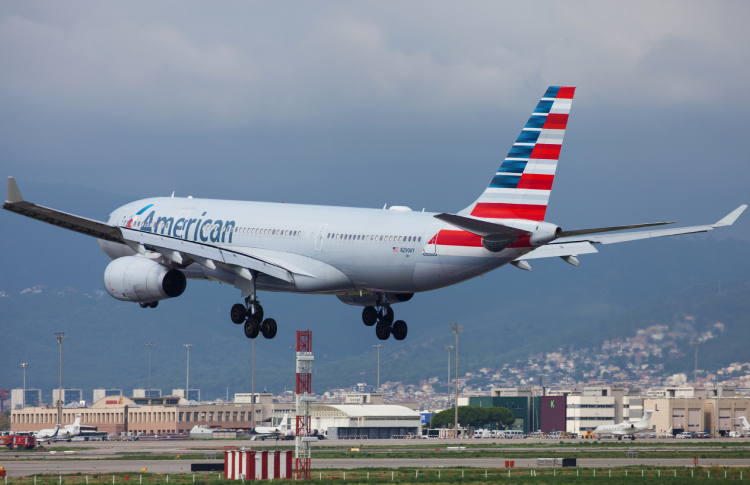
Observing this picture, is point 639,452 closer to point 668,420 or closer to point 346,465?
point 346,465

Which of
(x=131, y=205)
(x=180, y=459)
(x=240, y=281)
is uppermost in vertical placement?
(x=131, y=205)

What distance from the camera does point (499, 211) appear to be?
4247cm

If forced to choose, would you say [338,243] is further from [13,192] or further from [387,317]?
[13,192]

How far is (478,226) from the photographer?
4038 cm

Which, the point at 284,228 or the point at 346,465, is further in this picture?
the point at 346,465

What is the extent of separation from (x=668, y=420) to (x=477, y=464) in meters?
108

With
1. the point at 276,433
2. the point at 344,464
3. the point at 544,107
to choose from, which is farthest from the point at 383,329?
the point at 276,433

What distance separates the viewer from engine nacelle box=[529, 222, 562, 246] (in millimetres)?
40812

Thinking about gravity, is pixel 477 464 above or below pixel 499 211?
below

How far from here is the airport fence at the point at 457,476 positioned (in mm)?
65562

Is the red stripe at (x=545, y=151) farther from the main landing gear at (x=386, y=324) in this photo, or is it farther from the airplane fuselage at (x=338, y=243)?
the main landing gear at (x=386, y=324)

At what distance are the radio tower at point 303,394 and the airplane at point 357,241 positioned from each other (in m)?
10.5

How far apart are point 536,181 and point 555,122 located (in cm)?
258

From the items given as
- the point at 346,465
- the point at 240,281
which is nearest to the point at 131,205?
the point at 240,281
